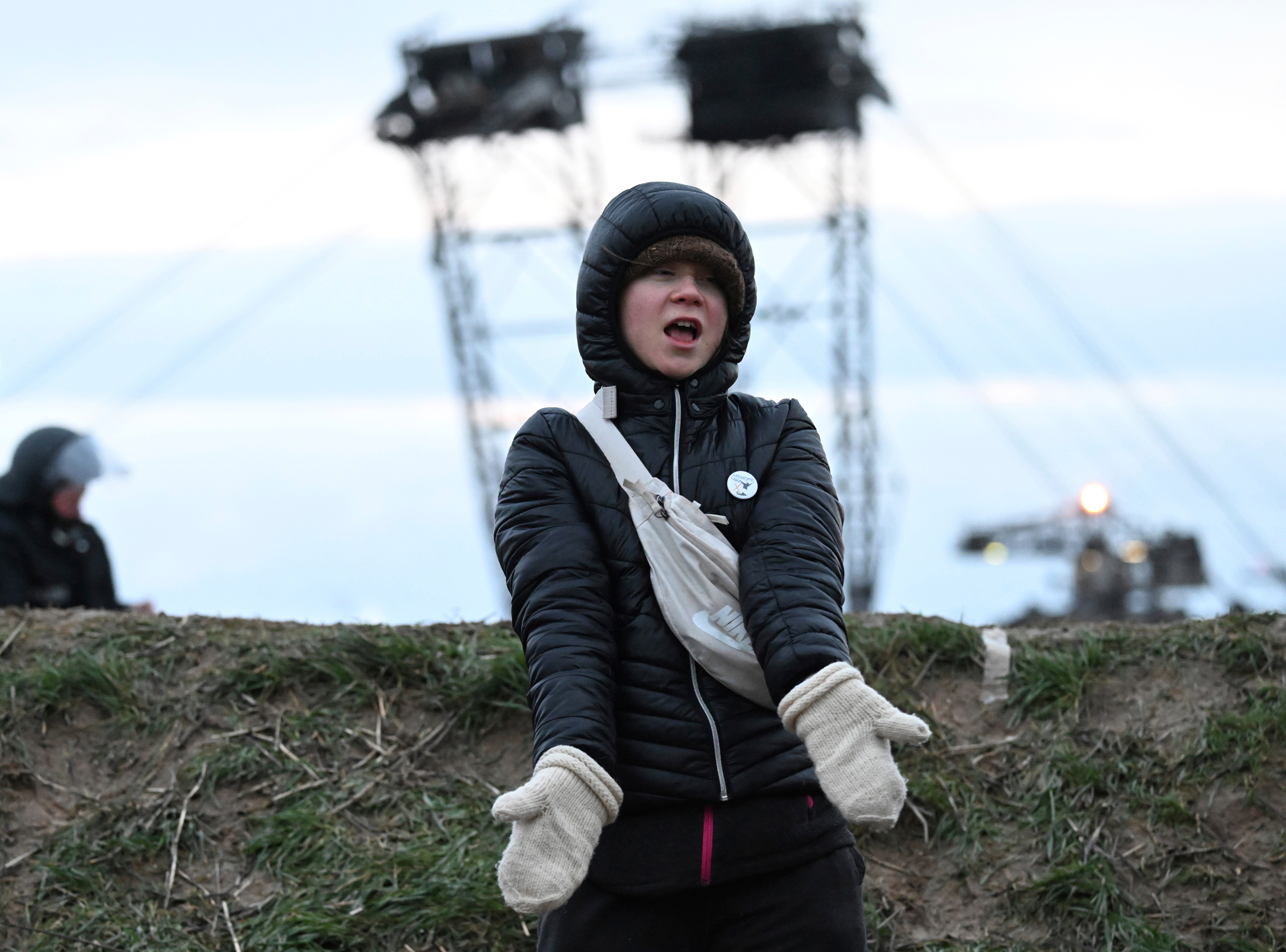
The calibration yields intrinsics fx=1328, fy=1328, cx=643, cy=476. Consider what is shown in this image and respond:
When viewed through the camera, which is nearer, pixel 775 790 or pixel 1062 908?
pixel 775 790

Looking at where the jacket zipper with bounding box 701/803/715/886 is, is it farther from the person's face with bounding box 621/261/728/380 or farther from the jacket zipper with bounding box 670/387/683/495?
the person's face with bounding box 621/261/728/380

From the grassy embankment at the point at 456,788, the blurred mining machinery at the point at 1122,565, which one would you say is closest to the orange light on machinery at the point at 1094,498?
the blurred mining machinery at the point at 1122,565

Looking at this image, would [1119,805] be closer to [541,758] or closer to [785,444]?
[785,444]

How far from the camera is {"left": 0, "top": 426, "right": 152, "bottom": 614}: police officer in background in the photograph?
5.63 m

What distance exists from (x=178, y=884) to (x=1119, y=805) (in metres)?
2.55

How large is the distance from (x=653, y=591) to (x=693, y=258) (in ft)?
1.94

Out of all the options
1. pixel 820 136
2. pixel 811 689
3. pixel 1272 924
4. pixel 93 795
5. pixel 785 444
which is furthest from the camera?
pixel 820 136

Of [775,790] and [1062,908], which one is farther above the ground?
[775,790]

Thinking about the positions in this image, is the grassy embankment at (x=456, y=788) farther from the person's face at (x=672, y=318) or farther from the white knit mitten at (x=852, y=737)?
the person's face at (x=672, y=318)

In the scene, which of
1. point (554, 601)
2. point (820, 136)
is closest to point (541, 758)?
point (554, 601)

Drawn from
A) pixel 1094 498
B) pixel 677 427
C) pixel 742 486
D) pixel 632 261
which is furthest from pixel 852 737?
pixel 1094 498

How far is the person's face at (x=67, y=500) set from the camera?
5801 millimetres

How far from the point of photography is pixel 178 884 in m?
3.57

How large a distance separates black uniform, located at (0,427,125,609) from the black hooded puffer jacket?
12.6ft
